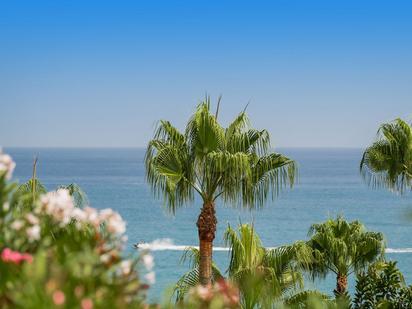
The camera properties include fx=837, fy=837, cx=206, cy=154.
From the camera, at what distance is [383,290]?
15.7 meters

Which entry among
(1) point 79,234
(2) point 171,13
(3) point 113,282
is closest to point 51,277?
(3) point 113,282

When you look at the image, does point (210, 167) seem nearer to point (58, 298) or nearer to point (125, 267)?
point (125, 267)

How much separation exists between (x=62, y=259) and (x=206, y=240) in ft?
29.8

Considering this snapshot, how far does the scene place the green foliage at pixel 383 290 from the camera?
15250 mm

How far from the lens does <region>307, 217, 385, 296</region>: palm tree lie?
1753 cm

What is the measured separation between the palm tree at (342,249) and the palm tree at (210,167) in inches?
156

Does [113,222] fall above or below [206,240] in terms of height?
above

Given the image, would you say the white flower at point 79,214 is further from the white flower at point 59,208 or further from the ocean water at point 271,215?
the ocean water at point 271,215

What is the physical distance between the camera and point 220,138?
1366 cm

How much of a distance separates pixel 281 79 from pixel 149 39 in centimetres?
2485

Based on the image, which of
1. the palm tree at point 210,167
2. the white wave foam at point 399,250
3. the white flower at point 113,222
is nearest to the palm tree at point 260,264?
the palm tree at point 210,167

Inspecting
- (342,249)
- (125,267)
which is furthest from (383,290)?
(125,267)

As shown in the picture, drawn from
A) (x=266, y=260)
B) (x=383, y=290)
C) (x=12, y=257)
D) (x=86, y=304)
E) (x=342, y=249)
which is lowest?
(x=383, y=290)

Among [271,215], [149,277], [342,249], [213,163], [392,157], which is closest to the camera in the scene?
[149,277]
